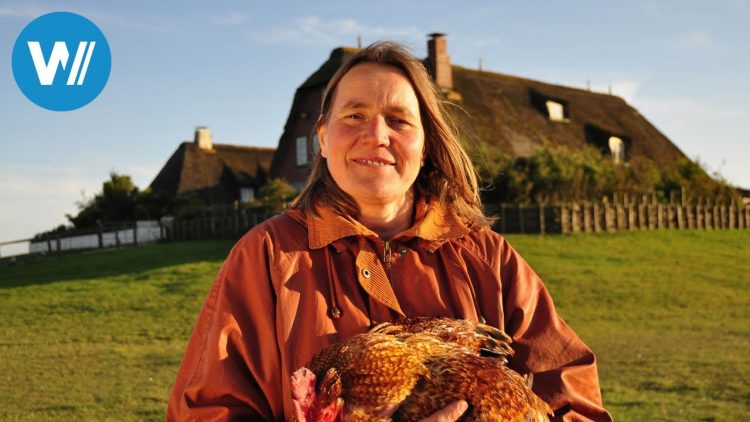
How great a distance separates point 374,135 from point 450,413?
1.21m

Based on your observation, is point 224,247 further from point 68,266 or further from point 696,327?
point 696,327

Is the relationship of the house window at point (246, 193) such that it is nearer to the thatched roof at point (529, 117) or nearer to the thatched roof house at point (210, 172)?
the thatched roof house at point (210, 172)

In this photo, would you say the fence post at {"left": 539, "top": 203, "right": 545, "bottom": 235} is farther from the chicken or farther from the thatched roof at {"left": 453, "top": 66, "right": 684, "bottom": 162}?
the chicken

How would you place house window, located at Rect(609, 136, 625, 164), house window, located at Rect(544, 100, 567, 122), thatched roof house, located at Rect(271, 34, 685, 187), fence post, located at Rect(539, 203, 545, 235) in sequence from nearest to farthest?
fence post, located at Rect(539, 203, 545, 235) < thatched roof house, located at Rect(271, 34, 685, 187) < house window, located at Rect(609, 136, 625, 164) < house window, located at Rect(544, 100, 567, 122)

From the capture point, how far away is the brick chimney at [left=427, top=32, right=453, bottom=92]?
1548 inches

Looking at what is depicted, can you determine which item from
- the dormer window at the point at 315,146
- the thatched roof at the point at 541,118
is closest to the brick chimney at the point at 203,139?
the thatched roof at the point at 541,118

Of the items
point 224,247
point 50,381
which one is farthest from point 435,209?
point 224,247

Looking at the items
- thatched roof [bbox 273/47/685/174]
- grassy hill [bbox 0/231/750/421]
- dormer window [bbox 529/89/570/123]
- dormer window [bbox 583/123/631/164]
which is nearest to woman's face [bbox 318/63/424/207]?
grassy hill [bbox 0/231/750/421]

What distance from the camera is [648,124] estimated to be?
53531 millimetres

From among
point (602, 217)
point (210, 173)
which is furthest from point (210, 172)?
point (602, 217)

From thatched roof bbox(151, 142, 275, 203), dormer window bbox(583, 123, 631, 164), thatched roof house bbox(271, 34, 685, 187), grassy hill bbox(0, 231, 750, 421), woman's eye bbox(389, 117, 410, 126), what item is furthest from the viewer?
thatched roof bbox(151, 142, 275, 203)

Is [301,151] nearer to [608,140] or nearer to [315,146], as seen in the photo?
[608,140]

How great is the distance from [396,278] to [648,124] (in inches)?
2124

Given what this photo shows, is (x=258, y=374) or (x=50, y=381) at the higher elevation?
(x=258, y=374)
